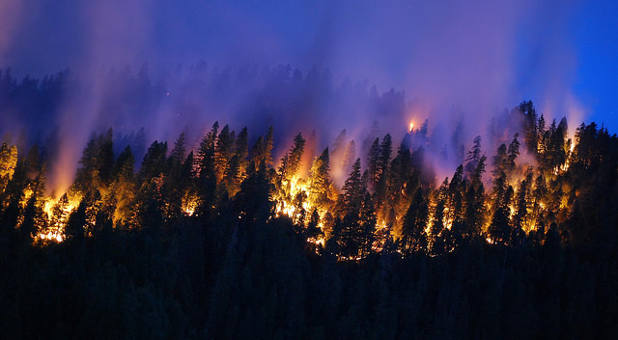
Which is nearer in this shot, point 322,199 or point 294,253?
point 294,253

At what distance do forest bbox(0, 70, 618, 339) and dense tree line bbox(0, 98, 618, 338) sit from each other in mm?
259

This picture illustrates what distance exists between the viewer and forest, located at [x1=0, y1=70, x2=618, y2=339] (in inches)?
2494

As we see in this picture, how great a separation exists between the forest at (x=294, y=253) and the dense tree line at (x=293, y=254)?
0.26 m

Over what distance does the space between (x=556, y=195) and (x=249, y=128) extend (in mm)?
97348

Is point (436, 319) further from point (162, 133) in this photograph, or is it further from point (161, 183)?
point (162, 133)

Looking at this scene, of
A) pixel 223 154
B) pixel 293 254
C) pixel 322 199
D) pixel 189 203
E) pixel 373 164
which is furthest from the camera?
pixel 373 164

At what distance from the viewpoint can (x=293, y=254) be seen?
72.9m

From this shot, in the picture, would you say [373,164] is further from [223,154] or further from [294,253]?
[294,253]

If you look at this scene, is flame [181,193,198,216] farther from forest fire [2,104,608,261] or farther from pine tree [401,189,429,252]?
pine tree [401,189,429,252]

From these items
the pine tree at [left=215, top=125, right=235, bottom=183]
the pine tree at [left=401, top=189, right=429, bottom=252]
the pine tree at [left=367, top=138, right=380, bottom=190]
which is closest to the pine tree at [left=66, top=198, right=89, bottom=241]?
the pine tree at [left=215, top=125, right=235, bottom=183]

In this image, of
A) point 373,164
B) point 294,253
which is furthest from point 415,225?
point 294,253

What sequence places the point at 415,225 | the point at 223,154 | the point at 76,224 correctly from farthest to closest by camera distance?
the point at 223,154, the point at 415,225, the point at 76,224

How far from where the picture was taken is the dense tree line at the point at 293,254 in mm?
63375

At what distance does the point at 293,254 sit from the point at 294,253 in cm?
32
